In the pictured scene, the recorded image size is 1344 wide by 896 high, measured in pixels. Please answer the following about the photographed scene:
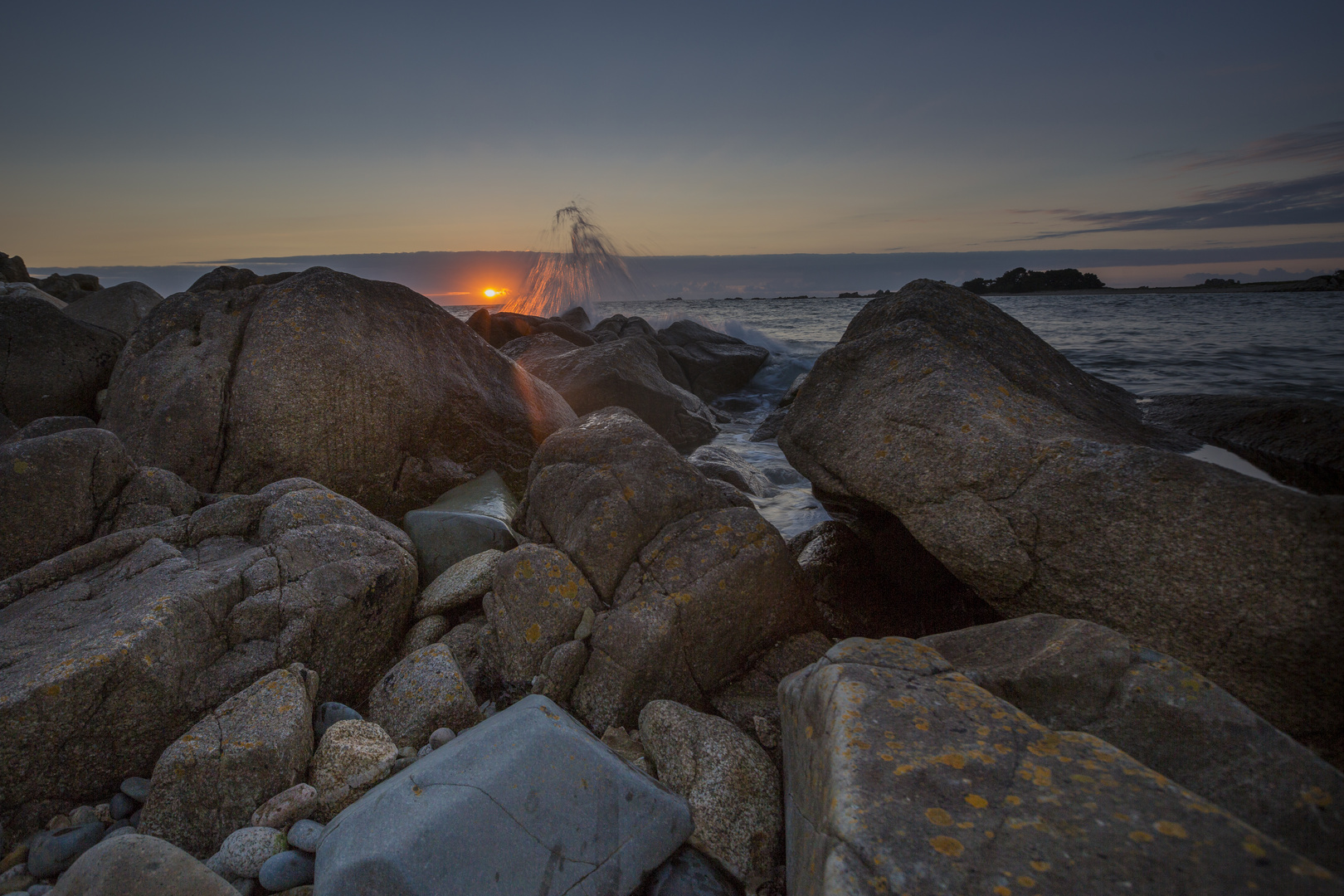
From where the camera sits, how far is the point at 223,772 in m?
3.43

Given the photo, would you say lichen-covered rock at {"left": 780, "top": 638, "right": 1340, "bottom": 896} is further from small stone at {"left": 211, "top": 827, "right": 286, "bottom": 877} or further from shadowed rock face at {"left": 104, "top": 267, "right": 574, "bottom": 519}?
shadowed rock face at {"left": 104, "top": 267, "right": 574, "bottom": 519}

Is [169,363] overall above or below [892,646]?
above

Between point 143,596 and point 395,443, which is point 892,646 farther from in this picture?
point 395,443

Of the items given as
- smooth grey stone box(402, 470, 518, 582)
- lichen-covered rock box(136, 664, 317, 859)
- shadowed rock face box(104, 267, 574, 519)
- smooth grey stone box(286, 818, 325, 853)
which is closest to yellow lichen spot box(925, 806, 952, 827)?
smooth grey stone box(286, 818, 325, 853)

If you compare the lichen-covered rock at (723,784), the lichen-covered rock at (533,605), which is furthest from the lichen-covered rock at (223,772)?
the lichen-covered rock at (723,784)

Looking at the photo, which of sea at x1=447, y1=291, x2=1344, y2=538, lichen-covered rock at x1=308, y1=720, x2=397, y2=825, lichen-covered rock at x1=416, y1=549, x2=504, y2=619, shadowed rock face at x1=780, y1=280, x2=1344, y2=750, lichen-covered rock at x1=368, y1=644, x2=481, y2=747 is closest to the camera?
shadowed rock face at x1=780, y1=280, x2=1344, y2=750

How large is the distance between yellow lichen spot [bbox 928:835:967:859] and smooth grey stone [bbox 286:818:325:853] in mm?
3046

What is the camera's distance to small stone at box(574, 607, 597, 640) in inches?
184

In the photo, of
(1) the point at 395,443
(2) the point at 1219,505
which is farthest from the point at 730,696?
(1) the point at 395,443

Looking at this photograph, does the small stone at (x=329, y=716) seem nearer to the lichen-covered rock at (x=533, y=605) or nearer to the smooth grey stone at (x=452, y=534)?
the lichen-covered rock at (x=533, y=605)

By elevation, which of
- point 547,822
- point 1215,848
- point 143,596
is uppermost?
Answer: point 1215,848

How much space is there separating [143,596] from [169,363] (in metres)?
4.26

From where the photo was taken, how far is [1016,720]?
2.65 m

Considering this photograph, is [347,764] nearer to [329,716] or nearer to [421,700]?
[421,700]
